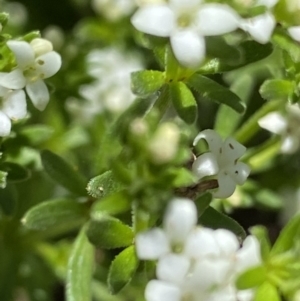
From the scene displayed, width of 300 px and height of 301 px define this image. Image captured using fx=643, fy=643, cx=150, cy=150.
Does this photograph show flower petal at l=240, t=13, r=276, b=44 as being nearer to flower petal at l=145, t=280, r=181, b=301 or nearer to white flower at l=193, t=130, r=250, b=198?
white flower at l=193, t=130, r=250, b=198

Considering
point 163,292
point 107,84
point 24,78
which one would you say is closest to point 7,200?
point 24,78

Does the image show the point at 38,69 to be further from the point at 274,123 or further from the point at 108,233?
the point at 274,123

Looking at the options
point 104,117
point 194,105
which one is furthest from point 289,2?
point 104,117

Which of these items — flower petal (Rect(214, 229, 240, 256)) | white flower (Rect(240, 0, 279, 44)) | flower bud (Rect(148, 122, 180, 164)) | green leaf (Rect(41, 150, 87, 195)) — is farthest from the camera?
green leaf (Rect(41, 150, 87, 195))

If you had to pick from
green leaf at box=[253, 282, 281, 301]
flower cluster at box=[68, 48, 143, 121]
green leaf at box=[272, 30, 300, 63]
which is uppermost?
green leaf at box=[272, 30, 300, 63]

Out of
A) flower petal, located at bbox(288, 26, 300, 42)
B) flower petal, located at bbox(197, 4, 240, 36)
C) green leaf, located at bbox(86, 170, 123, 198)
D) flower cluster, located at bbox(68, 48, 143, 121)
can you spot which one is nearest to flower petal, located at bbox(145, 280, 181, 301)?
green leaf, located at bbox(86, 170, 123, 198)

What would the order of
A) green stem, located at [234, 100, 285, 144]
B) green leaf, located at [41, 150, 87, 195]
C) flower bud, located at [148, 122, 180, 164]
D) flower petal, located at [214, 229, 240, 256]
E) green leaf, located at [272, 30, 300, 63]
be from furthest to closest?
green stem, located at [234, 100, 285, 144] < green leaf, located at [41, 150, 87, 195] < green leaf, located at [272, 30, 300, 63] < flower petal, located at [214, 229, 240, 256] < flower bud, located at [148, 122, 180, 164]

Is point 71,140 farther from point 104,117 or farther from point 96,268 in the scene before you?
point 96,268
